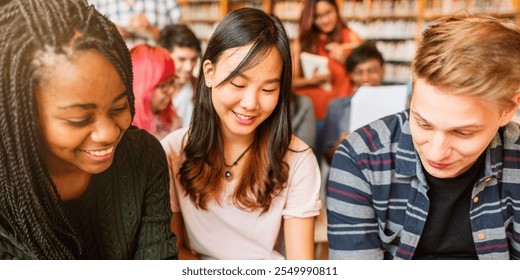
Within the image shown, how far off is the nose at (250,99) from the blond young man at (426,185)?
238 mm

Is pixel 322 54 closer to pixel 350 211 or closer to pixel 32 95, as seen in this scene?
pixel 350 211

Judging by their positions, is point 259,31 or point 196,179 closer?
point 259,31

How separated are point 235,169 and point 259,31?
31 centimetres

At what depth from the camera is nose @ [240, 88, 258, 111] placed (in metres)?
0.90

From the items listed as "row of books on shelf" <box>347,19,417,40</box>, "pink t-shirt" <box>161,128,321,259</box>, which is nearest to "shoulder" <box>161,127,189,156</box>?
"pink t-shirt" <box>161,128,321,259</box>

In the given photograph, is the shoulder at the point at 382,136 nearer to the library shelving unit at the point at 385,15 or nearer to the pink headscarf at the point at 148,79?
the library shelving unit at the point at 385,15

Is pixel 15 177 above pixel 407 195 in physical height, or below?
above

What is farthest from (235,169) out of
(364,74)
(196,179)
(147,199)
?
(364,74)

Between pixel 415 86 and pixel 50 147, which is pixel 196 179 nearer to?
pixel 50 147
